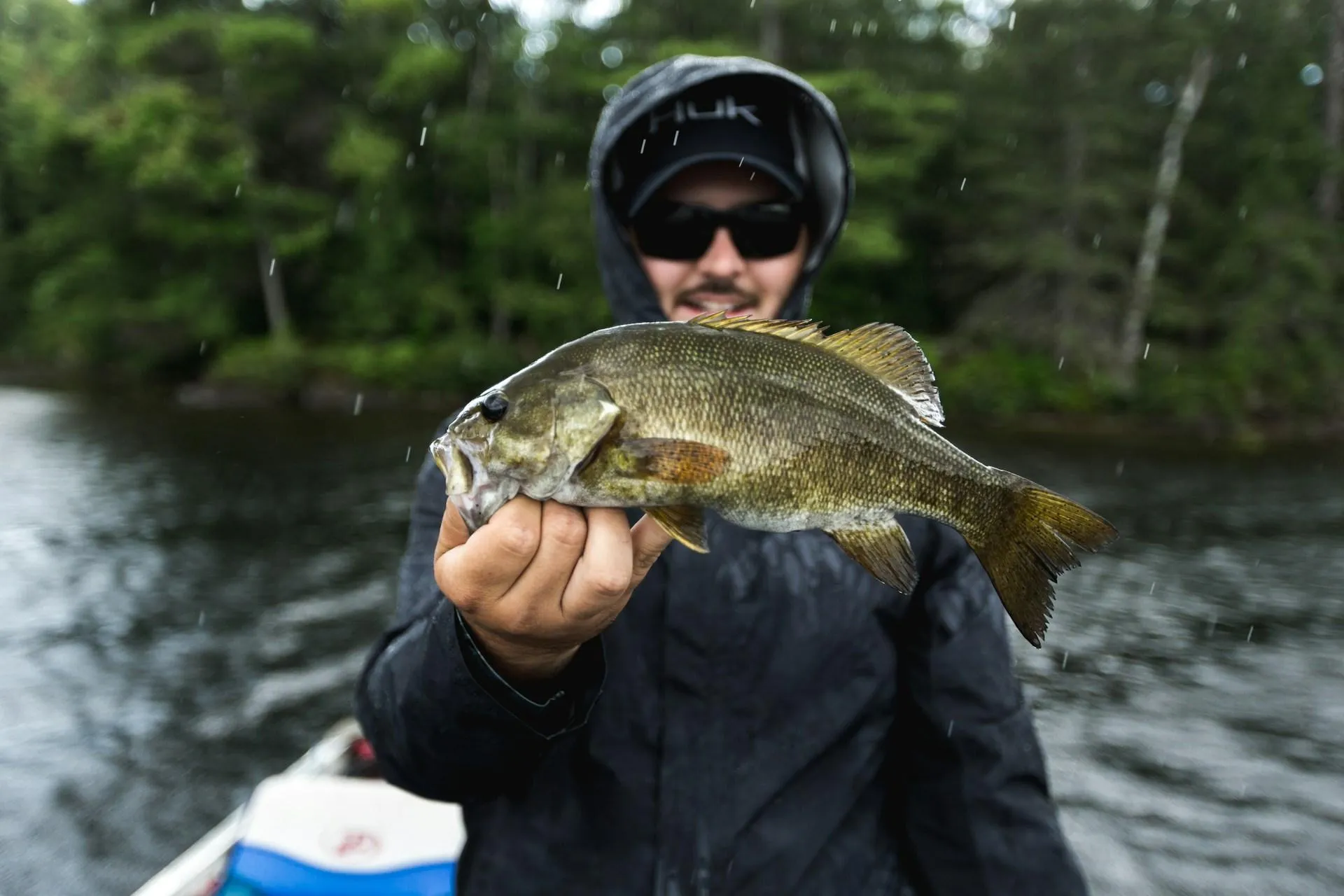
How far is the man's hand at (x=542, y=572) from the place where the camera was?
6.02 ft

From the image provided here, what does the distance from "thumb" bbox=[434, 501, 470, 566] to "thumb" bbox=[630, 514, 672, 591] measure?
357 mm

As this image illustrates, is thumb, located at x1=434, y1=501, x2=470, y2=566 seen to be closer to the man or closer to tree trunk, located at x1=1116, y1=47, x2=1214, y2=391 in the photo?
the man

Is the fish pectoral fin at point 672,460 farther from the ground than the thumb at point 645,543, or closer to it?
farther from the ground

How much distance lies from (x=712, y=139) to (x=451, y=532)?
169 centimetres

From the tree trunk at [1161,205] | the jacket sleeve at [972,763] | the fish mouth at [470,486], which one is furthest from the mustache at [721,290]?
the tree trunk at [1161,205]

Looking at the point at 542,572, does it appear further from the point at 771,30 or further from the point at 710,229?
the point at 771,30

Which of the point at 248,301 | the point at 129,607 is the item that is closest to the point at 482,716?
the point at 129,607

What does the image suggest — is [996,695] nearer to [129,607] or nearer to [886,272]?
[129,607]

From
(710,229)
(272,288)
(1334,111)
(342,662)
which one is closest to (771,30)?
(1334,111)

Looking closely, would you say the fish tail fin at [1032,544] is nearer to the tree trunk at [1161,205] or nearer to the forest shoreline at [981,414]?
the forest shoreline at [981,414]

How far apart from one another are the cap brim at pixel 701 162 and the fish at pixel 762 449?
1.04 metres

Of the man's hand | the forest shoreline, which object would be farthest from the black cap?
the forest shoreline

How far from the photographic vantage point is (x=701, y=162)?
3.07m

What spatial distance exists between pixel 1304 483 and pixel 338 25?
30.6 m
